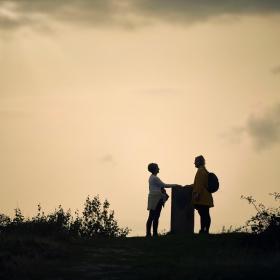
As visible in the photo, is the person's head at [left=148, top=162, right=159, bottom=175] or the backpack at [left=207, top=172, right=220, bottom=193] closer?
the backpack at [left=207, top=172, right=220, bottom=193]

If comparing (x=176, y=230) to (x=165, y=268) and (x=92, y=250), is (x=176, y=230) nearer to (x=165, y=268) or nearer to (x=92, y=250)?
(x=92, y=250)

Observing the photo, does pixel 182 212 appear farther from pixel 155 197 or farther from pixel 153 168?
pixel 153 168

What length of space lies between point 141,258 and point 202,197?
18.4 ft

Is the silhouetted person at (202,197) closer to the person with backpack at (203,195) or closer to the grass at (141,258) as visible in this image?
the person with backpack at (203,195)

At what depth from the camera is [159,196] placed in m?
24.5

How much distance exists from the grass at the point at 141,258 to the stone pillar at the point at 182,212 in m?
3.11

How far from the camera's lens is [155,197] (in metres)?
24.5

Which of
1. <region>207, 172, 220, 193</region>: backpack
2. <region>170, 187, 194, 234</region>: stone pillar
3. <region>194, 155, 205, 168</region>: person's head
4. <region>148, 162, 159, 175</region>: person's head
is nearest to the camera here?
<region>207, 172, 220, 193</region>: backpack

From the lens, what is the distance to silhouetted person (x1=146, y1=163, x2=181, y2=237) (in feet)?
80.4

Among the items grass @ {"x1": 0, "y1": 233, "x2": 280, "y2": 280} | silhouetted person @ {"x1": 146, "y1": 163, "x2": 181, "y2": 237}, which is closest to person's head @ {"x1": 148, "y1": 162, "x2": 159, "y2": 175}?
silhouetted person @ {"x1": 146, "y1": 163, "x2": 181, "y2": 237}

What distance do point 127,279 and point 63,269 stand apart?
6.67 feet

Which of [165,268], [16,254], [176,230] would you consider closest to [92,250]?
[16,254]

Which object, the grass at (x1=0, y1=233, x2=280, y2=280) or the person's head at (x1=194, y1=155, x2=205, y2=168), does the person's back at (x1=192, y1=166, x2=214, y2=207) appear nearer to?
the person's head at (x1=194, y1=155, x2=205, y2=168)

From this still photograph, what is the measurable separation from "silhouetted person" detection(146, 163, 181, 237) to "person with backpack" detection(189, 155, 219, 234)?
1.02 meters
